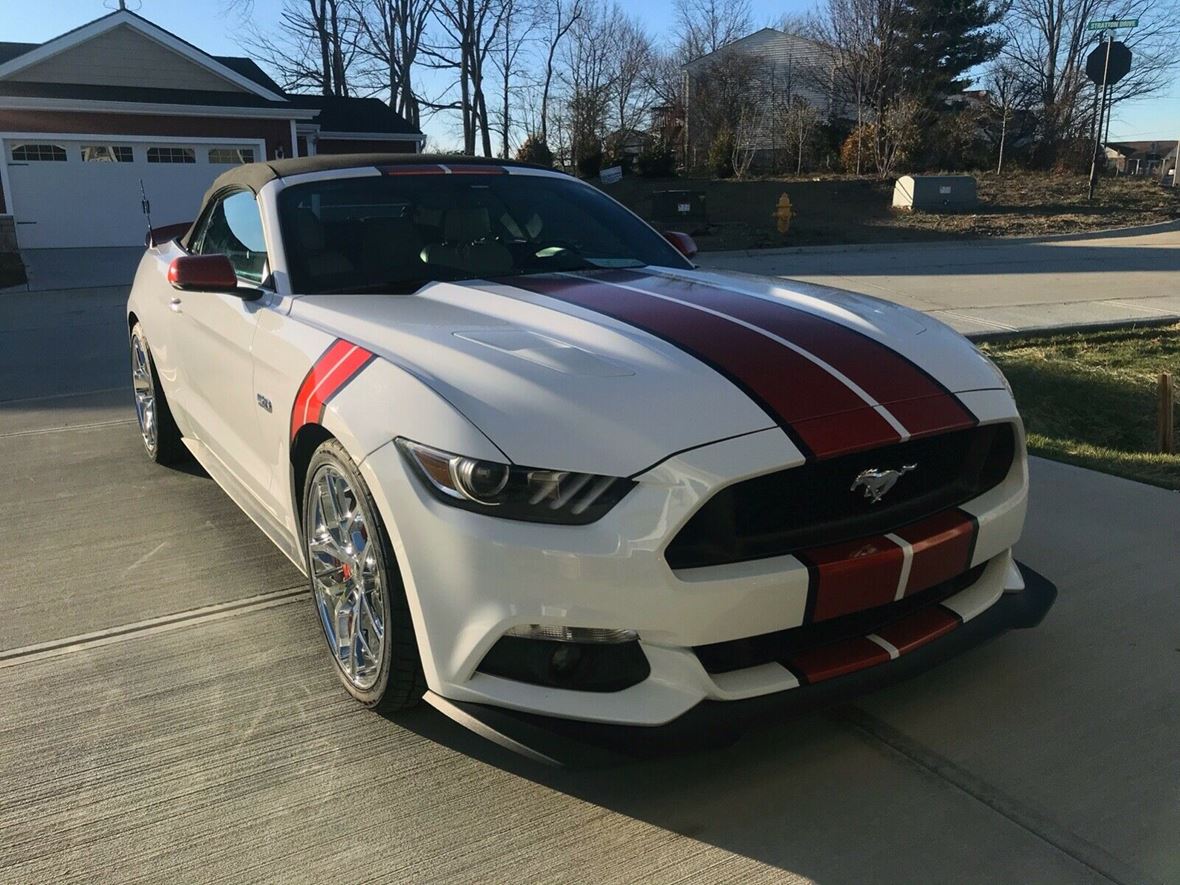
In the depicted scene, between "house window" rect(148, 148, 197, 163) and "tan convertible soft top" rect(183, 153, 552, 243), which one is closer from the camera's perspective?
"tan convertible soft top" rect(183, 153, 552, 243)

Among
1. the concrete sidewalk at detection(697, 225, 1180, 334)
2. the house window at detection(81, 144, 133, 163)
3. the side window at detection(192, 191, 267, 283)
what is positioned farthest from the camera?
the house window at detection(81, 144, 133, 163)

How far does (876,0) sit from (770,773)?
1432 inches

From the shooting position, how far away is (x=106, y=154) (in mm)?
20062

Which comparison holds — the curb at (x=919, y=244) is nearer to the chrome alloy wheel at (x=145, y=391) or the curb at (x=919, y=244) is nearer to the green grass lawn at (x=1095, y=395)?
the green grass lawn at (x=1095, y=395)

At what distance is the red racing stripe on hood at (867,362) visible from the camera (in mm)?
2420

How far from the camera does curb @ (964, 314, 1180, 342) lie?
26.8 feet

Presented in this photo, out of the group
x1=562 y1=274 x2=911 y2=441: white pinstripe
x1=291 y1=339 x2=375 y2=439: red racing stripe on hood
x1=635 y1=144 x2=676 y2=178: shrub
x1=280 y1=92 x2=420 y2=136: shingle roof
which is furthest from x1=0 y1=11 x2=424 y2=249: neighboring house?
x1=562 y1=274 x2=911 y2=441: white pinstripe

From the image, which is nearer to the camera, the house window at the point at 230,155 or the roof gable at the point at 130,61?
the house window at the point at 230,155

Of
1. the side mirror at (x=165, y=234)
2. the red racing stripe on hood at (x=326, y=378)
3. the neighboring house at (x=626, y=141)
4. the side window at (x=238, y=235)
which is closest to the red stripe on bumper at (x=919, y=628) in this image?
the red racing stripe on hood at (x=326, y=378)

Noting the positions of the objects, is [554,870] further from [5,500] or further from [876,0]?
[876,0]

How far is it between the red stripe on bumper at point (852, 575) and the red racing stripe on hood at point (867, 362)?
12.8 inches

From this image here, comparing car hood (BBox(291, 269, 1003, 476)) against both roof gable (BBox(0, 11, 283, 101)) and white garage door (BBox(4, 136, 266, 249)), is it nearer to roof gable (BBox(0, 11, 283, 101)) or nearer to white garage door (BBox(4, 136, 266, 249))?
white garage door (BBox(4, 136, 266, 249))

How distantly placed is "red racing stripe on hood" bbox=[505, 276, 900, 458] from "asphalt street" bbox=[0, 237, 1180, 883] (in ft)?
2.80

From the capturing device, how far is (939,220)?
70.9 feet
